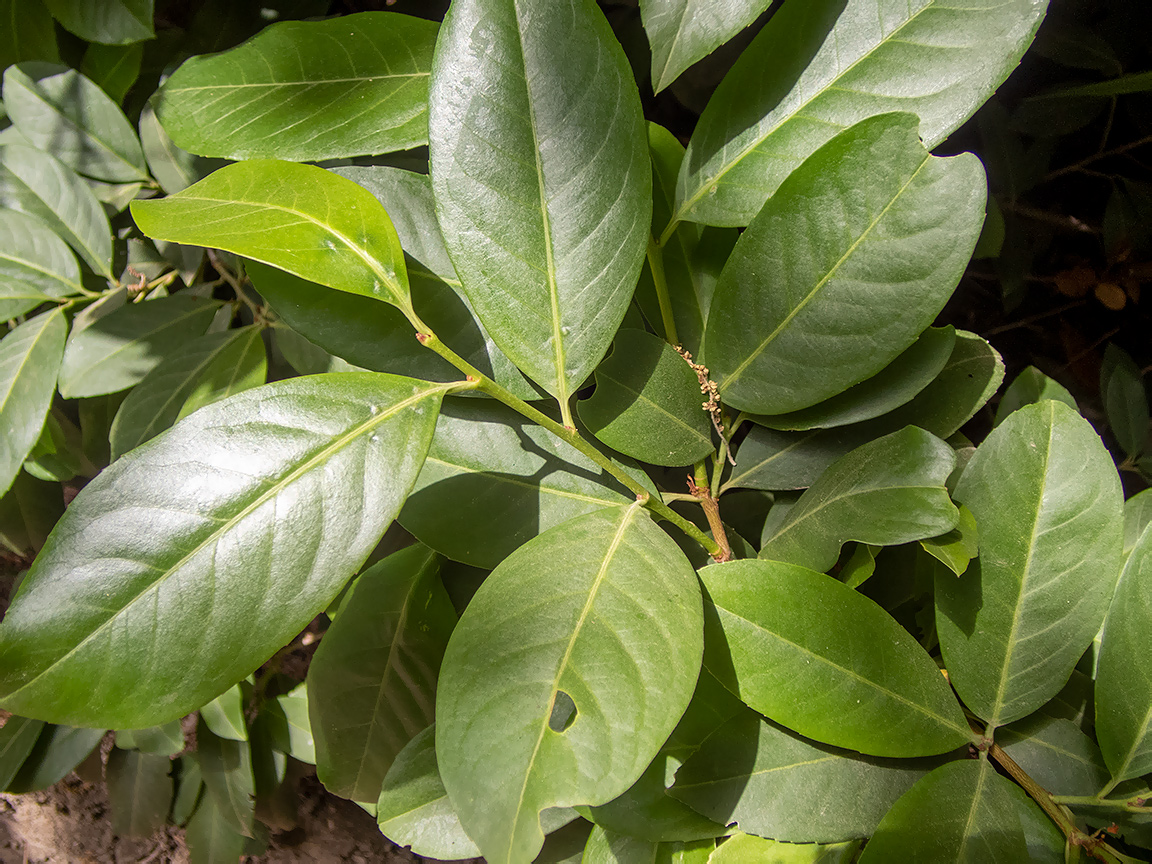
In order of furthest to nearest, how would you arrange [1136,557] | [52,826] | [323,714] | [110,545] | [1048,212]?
[52,826]
[1048,212]
[323,714]
[1136,557]
[110,545]

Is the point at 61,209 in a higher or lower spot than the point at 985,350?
higher

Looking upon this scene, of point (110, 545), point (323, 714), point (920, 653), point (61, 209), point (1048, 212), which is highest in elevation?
point (61, 209)

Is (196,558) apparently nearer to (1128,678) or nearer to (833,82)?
(833,82)

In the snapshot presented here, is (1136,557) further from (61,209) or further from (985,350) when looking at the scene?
(61,209)

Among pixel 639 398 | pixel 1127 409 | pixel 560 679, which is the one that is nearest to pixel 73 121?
pixel 639 398

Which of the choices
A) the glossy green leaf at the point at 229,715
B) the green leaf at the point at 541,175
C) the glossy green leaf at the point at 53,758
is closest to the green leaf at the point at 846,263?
the green leaf at the point at 541,175

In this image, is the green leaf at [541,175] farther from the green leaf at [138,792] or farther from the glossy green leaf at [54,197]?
the green leaf at [138,792]

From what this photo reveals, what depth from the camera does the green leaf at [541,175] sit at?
52cm

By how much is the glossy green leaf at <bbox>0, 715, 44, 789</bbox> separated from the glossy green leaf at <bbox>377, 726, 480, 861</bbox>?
37.7 inches

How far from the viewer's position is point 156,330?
0.97 metres

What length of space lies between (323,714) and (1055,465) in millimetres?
804

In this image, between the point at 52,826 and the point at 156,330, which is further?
the point at 52,826

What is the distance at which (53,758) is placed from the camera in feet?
4.31

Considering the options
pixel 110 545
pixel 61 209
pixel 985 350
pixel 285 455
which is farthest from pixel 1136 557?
pixel 61 209
